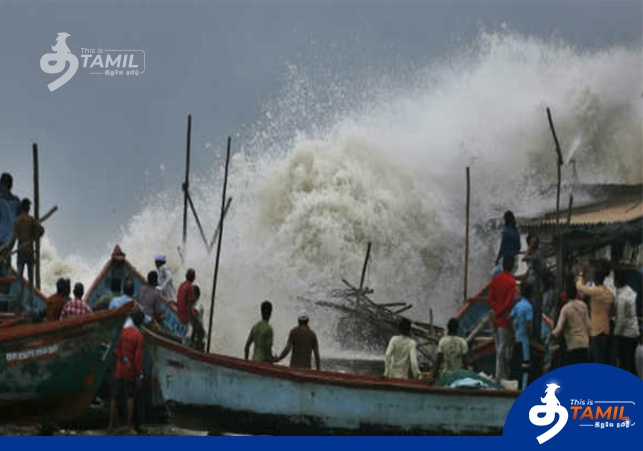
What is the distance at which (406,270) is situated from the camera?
1212 inches

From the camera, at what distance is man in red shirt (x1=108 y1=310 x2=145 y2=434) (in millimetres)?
12250

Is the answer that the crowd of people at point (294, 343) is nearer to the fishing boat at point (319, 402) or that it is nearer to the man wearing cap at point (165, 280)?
the fishing boat at point (319, 402)

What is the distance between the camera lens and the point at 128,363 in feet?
40.3

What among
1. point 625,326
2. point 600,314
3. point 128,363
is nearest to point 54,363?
point 128,363

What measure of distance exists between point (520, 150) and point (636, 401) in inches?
727

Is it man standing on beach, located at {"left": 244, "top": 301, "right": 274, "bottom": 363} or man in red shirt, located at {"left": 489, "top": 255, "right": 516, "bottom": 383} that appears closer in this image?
man in red shirt, located at {"left": 489, "top": 255, "right": 516, "bottom": 383}

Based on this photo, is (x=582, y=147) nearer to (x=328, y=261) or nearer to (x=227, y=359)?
(x=328, y=261)

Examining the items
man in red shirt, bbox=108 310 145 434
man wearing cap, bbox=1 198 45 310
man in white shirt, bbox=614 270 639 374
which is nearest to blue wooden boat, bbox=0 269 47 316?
man wearing cap, bbox=1 198 45 310

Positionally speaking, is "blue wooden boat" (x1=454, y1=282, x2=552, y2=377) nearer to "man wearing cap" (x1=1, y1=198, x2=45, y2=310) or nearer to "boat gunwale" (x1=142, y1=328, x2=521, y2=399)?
"boat gunwale" (x1=142, y1=328, x2=521, y2=399)

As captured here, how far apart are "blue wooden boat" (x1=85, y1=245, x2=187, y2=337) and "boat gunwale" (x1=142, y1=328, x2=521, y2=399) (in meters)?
1.60

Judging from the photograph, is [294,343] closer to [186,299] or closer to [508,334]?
[186,299]

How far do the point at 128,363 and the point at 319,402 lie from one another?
175 centimetres

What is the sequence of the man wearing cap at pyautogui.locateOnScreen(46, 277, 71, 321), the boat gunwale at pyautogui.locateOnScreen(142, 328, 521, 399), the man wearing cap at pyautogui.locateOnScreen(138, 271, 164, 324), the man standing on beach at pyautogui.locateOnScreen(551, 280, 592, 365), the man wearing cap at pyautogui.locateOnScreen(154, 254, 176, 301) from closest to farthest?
the boat gunwale at pyautogui.locateOnScreen(142, 328, 521, 399) → the man standing on beach at pyautogui.locateOnScreen(551, 280, 592, 365) → the man wearing cap at pyautogui.locateOnScreen(46, 277, 71, 321) → the man wearing cap at pyautogui.locateOnScreen(138, 271, 164, 324) → the man wearing cap at pyautogui.locateOnScreen(154, 254, 176, 301)

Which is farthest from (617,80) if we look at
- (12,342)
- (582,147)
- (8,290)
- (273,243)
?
(12,342)
